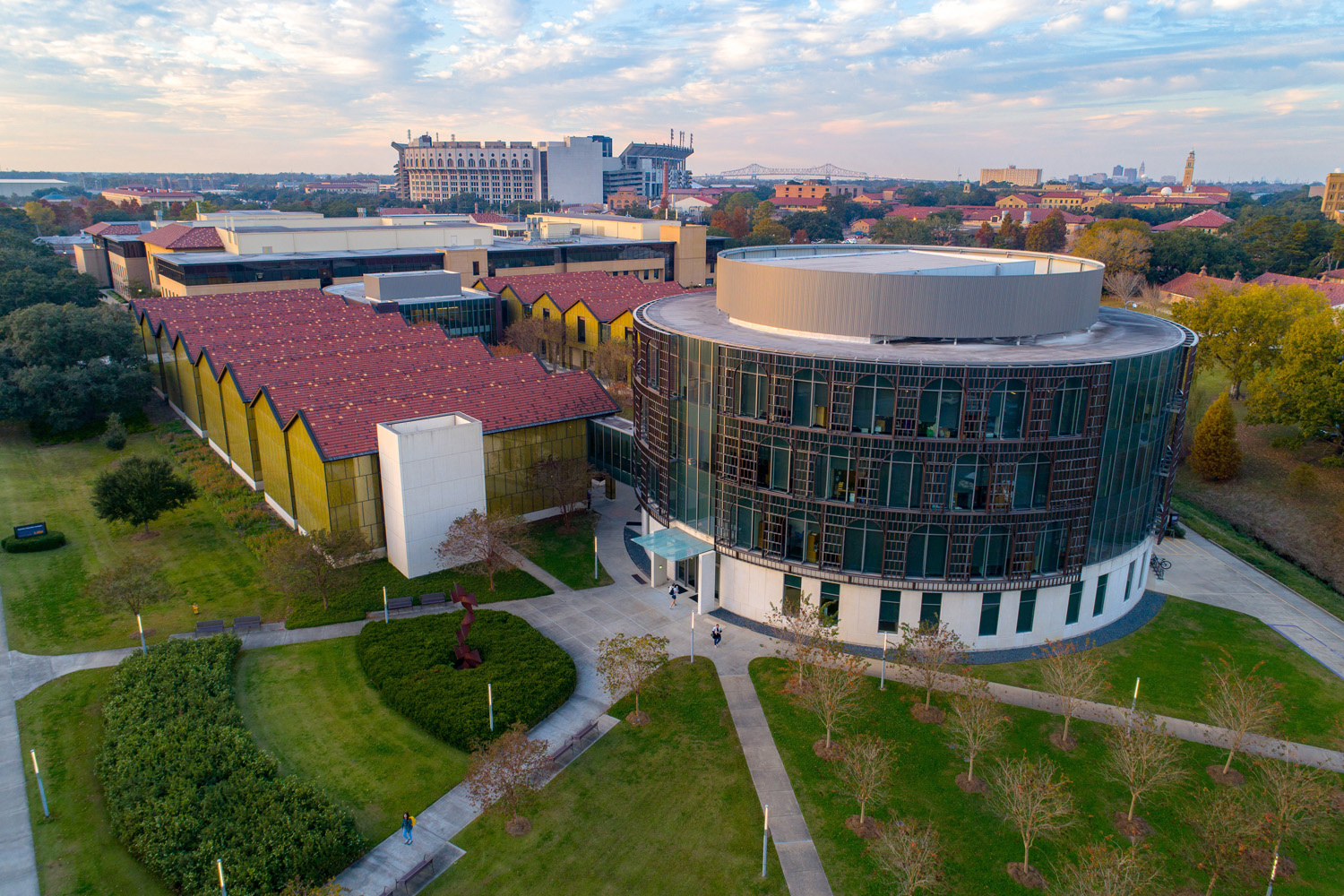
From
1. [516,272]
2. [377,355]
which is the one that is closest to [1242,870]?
[377,355]

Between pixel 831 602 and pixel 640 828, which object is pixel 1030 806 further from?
pixel 831 602

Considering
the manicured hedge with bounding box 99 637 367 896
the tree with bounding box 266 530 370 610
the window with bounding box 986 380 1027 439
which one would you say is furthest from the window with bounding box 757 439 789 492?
the manicured hedge with bounding box 99 637 367 896

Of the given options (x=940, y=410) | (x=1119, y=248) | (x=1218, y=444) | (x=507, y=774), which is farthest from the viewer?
(x=1119, y=248)

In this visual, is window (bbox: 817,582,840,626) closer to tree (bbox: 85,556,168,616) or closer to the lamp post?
the lamp post

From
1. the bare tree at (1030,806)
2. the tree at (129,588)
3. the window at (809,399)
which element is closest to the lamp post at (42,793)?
the tree at (129,588)

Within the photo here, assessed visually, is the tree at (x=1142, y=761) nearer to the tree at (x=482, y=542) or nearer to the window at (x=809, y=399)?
the window at (x=809, y=399)

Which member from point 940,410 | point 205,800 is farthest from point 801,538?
point 205,800

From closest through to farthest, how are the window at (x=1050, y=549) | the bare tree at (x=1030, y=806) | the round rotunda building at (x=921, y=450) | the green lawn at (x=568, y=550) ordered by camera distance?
the bare tree at (x=1030, y=806) → the round rotunda building at (x=921, y=450) → the window at (x=1050, y=549) → the green lawn at (x=568, y=550)
